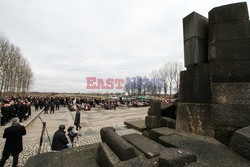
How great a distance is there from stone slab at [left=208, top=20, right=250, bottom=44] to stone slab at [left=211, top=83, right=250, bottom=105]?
1.20m

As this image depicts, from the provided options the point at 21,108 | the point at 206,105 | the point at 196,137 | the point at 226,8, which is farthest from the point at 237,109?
the point at 21,108

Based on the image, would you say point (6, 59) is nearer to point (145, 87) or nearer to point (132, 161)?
point (132, 161)

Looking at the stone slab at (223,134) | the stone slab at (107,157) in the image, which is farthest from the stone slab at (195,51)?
the stone slab at (107,157)

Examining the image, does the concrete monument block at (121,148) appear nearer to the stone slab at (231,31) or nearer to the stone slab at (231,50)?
the stone slab at (231,50)

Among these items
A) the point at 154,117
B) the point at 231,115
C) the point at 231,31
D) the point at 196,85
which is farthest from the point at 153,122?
the point at 231,31

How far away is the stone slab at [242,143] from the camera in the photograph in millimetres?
2266

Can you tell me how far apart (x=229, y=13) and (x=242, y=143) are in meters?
3.08

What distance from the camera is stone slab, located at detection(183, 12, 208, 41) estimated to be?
3852 mm

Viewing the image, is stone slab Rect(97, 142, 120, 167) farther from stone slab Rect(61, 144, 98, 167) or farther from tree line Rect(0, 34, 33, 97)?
tree line Rect(0, 34, 33, 97)

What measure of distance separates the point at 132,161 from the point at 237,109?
2.66 m

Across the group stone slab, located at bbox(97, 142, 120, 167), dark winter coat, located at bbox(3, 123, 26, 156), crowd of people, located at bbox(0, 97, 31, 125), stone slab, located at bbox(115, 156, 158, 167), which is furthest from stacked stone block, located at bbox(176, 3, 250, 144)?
crowd of people, located at bbox(0, 97, 31, 125)

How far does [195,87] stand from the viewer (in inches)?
144

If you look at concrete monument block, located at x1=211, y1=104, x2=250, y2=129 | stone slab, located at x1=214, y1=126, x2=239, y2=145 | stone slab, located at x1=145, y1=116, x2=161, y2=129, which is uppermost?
concrete monument block, located at x1=211, y1=104, x2=250, y2=129

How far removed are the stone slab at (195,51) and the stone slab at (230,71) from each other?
43 centimetres
